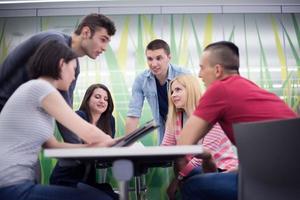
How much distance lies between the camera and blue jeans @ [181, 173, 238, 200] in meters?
1.30

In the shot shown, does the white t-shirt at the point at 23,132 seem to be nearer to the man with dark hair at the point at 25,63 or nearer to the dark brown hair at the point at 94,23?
the man with dark hair at the point at 25,63

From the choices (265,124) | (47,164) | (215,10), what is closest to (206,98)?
(265,124)

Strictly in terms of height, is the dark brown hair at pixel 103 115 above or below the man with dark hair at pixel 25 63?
below

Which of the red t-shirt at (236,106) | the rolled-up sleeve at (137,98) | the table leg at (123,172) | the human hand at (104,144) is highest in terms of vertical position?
the rolled-up sleeve at (137,98)

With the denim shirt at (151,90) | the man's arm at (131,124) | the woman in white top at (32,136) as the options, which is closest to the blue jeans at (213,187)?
the woman in white top at (32,136)

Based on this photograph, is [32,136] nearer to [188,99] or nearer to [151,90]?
[188,99]

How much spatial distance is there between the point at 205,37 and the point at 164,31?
20.6 inches

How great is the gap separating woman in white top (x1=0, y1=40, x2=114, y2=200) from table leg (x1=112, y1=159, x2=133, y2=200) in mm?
198

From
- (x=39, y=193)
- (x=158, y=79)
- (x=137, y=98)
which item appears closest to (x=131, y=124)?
(x=137, y=98)

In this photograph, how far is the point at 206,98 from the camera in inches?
55.3

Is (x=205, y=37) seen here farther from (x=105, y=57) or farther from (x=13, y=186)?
(x=13, y=186)

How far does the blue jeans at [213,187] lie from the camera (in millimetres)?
1305

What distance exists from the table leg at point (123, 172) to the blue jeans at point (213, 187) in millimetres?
435

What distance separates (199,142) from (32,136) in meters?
0.95
